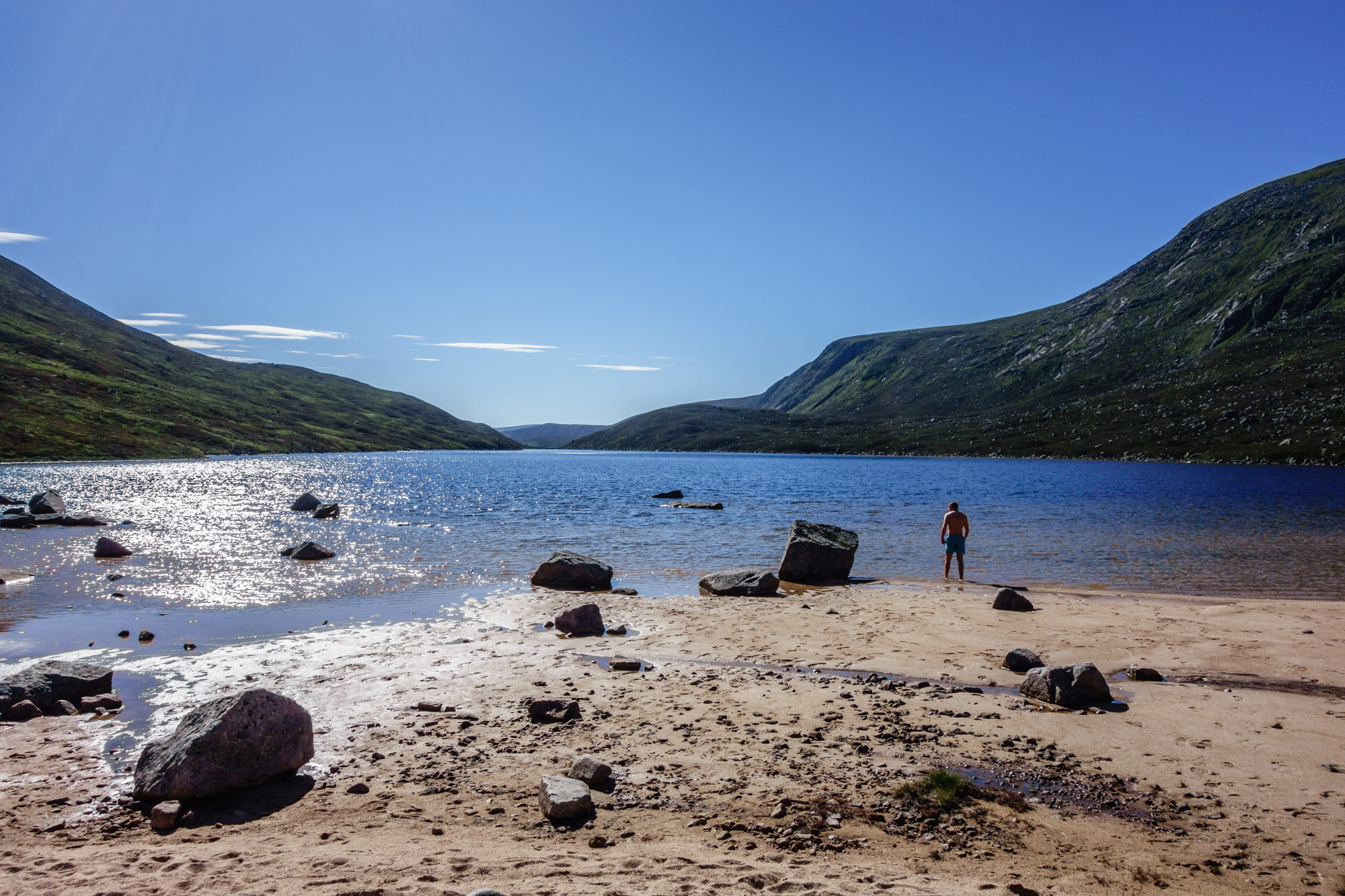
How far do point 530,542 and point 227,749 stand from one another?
29.8 metres

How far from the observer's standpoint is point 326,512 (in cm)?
→ 5266

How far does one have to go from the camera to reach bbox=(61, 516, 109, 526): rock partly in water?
43000 mm

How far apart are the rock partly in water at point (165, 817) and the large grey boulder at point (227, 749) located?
40 cm

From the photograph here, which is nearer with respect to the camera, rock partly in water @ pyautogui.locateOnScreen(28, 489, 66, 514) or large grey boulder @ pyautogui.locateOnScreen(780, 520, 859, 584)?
large grey boulder @ pyautogui.locateOnScreen(780, 520, 859, 584)

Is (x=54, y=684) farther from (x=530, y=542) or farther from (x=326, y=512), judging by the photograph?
(x=326, y=512)

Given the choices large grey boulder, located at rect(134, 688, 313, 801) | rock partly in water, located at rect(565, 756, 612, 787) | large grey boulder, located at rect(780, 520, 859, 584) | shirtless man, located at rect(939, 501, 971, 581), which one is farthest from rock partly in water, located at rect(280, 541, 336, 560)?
shirtless man, located at rect(939, 501, 971, 581)

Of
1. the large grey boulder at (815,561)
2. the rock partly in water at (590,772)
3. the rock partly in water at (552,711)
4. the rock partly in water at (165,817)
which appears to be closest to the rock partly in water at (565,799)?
the rock partly in water at (590,772)

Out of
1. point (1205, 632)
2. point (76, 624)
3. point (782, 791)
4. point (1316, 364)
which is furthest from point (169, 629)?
point (1316, 364)

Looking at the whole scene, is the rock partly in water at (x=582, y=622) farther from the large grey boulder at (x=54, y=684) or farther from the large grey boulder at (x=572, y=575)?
the large grey boulder at (x=54, y=684)

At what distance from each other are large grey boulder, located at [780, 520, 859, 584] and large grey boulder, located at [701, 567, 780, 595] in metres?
3.46

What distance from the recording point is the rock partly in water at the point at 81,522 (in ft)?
141

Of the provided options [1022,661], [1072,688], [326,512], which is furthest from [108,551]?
[1072,688]

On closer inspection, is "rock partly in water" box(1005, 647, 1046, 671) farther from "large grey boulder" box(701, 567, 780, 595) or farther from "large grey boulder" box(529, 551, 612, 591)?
"large grey boulder" box(529, 551, 612, 591)

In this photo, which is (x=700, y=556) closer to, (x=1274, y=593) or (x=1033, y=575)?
(x=1033, y=575)
